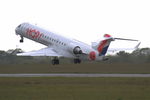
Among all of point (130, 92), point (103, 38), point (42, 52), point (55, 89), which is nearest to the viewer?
point (130, 92)

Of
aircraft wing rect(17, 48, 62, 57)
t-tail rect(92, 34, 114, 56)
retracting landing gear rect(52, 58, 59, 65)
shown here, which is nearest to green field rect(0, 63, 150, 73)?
t-tail rect(92, 34, 114, 56)

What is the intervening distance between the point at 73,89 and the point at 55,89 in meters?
1.23

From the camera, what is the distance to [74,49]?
6988 centimetres

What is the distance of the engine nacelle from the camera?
69375 millimetres

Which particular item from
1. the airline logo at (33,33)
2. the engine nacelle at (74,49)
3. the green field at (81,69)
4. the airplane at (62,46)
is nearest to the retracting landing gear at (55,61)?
the airplane at (62,46)

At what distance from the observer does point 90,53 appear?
68062mm

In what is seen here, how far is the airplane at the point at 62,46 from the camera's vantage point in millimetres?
67938

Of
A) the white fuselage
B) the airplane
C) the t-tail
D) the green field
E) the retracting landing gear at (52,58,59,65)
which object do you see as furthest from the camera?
the retracting landing gear at (52,58,59,65)

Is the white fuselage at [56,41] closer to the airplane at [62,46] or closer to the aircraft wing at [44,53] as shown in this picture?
the airplane at [62,46]

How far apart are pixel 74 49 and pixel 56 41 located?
17.0 feet

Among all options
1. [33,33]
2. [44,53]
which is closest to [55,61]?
[44,53]

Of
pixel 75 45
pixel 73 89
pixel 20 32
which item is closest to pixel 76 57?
pixel 75 45

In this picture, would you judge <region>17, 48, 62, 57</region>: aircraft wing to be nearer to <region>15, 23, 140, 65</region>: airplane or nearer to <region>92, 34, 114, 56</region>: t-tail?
<region>15, 23, 140, 65</region>: airplane

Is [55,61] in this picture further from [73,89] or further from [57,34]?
[73,89]
